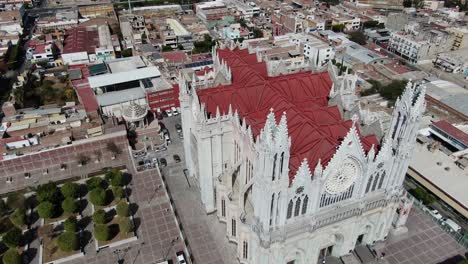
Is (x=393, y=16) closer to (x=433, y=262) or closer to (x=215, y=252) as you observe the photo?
(x=433, y=262)

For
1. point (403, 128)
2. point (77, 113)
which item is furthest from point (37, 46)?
point (403, 128)

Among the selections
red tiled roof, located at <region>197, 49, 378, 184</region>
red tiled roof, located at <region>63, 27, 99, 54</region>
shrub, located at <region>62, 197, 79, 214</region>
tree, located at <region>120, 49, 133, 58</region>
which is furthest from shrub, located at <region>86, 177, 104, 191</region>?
tree, located at <region>120, 49, 133, 58</region>

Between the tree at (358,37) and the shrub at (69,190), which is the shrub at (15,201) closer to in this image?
the shrub at (69,190)

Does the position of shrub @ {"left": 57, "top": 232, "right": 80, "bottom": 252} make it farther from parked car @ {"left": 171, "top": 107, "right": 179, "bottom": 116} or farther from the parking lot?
parked car @ {"left": 171, "top": 107, "right": 179, "bottom": 116}

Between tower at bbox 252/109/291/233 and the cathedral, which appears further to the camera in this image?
the cathedral

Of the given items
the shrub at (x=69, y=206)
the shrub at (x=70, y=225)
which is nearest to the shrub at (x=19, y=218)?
the shrub at (x=69, y=206)

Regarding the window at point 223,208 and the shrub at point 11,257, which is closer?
A: the shrub at point 11,257
